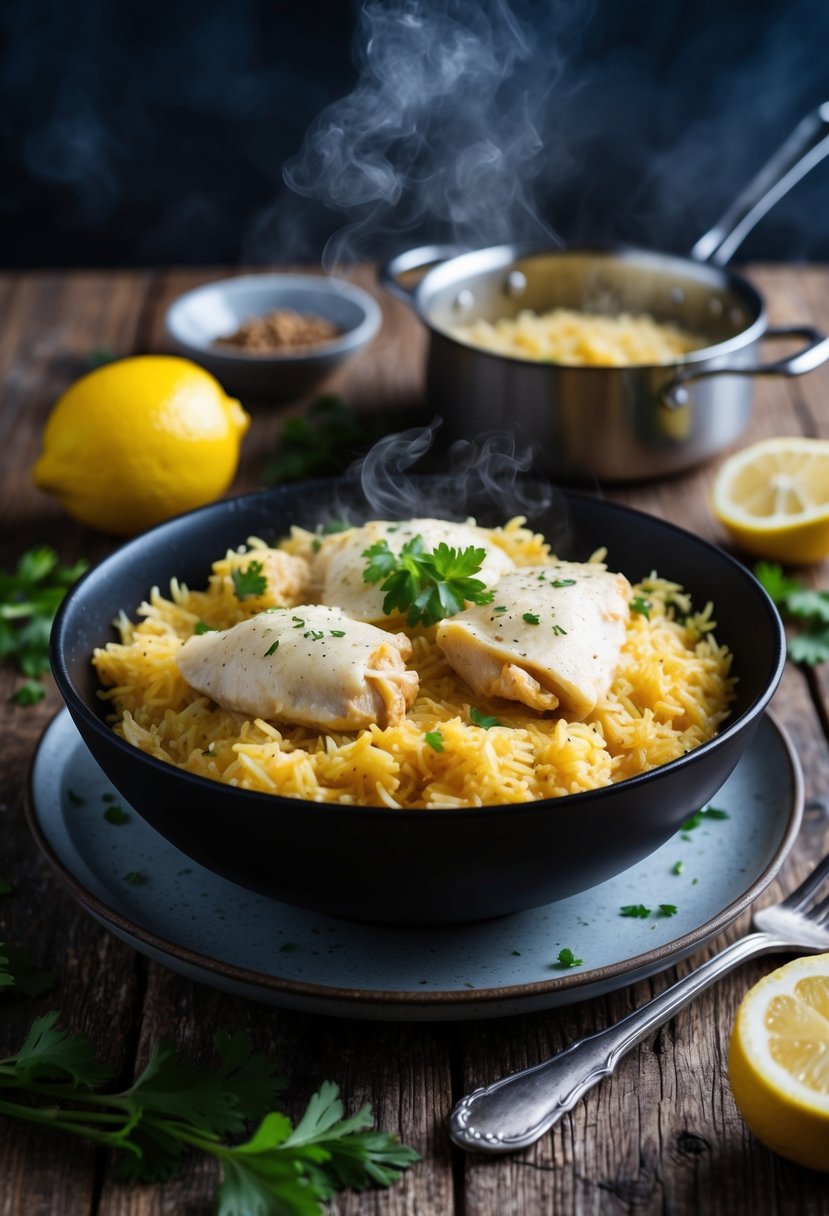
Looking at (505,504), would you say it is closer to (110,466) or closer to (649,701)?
(649,701)

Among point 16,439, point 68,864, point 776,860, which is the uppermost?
point 776,860

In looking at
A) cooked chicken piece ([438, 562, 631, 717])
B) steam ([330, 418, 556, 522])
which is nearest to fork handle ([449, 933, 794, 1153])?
cooked chicken piece ([438, 562, 631, 717])

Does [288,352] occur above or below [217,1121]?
below

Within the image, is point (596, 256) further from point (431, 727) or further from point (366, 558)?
point (431, 727)

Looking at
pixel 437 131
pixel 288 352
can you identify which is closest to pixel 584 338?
pixel 288 352

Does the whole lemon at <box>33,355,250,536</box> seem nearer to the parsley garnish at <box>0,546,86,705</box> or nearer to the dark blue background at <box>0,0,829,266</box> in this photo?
the parsley garnish at <box>0,546,86,705</box>

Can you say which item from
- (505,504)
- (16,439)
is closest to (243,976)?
(505,504)
